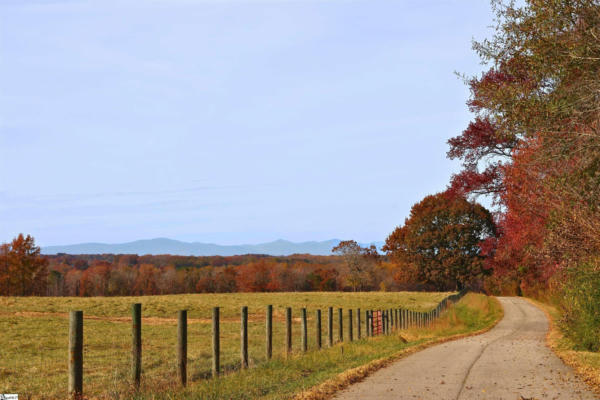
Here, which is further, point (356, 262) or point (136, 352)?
point (356, 262)

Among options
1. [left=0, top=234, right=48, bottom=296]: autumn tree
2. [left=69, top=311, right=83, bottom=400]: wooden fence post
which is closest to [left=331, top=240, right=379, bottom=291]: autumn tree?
[left=0, top=234, right=48, bottom=296]: autumn tree

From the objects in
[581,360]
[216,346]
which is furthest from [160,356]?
[581,360]

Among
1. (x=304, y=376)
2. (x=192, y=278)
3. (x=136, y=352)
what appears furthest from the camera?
(x=192, y=278)

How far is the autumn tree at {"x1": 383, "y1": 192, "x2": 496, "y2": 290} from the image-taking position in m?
72.9

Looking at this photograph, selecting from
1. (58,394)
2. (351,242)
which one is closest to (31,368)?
(58,394)

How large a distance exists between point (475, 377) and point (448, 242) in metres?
63.4

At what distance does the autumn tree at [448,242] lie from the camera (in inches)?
2872

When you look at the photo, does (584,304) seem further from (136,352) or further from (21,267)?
(21,267)

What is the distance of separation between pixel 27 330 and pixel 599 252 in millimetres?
27395

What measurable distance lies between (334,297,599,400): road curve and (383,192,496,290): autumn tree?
178 feet

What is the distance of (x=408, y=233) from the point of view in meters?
75.7

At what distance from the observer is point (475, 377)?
12227mm

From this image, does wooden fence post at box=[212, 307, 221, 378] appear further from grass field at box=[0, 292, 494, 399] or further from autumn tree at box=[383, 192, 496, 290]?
autumn tree at box=[383, 192, 496, 290]

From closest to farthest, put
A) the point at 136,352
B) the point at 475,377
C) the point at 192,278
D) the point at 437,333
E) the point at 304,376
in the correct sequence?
the point at 136,352
the point at 475,377
the point at 304,376
the point at 437,333
the point at 192,278
